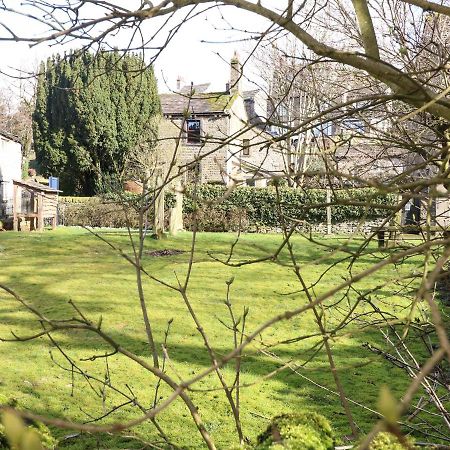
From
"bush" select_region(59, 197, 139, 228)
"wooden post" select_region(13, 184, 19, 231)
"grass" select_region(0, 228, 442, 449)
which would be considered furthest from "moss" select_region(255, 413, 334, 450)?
"bush" select_region(59, 197, 139, 228)

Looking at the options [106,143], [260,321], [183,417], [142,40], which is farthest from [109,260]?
[106,143]

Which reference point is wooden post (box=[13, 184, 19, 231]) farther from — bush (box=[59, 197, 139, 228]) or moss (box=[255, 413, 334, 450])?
moss (box=[255, 413, 334, 450])

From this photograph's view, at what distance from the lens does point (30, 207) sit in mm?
20625

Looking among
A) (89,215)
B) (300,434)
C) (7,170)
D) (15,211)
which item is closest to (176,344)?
(300,434)

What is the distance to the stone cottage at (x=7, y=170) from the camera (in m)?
19.9

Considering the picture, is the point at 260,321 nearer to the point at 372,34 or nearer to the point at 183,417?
the point at 183,417

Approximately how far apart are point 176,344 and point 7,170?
50.5ft

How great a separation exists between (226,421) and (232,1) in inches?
147

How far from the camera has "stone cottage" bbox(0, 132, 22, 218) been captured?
65.4ft

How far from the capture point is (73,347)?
6.81m

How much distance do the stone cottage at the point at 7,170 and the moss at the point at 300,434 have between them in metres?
19.1

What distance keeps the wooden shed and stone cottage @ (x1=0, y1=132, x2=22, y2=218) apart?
1.42 ft

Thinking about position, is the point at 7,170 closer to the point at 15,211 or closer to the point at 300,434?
the point at 15,211

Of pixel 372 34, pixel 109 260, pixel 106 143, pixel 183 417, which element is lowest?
pixel 183 417
